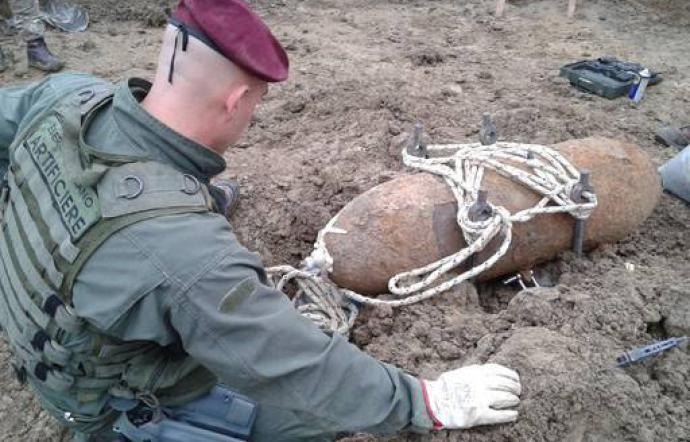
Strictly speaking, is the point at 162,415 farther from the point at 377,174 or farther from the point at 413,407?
the point at 377,174

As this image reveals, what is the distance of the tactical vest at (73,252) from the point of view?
56.6 inches

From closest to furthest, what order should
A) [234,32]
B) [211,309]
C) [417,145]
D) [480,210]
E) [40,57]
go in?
[211,309]
[234,32]
[480,210]
[417,145]
[40,57]

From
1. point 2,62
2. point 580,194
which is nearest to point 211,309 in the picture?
point 580,194

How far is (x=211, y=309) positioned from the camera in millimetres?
1373

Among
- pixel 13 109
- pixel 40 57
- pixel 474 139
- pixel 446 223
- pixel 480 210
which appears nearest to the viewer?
pixel 13 109

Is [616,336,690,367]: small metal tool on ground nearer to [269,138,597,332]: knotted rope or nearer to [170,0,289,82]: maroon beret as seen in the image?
[269,138,597,332]: knotted rope

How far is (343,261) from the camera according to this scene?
232 cm

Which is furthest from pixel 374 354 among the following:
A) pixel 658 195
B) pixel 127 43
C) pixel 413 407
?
pixel 127 43

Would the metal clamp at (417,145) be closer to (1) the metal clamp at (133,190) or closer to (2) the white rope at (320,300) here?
(2) the white rope at (320,300)

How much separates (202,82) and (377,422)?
99 centimetres

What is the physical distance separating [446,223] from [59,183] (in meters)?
1.37

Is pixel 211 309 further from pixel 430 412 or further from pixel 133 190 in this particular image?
pixel 430 412

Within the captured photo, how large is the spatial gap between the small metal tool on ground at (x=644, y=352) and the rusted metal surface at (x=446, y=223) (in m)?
0.56

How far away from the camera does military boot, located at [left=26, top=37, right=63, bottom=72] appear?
516 cm
